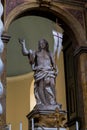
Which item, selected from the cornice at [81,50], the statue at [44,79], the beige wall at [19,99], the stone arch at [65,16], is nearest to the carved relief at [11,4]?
the stone arch at [65,16]


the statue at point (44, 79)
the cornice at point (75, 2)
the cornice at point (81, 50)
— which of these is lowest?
the statue at point (44, 79)

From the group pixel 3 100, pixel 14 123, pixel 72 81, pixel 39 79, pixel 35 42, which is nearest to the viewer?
pixel 3 100

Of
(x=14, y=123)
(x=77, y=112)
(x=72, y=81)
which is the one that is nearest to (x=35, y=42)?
(x=14, y=123)

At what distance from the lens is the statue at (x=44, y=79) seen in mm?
5137

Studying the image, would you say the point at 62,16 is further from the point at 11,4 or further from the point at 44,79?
the point at 44,79

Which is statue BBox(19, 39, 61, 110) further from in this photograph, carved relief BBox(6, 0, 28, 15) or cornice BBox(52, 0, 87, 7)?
cornice BBox(52, 0, 87, 7)

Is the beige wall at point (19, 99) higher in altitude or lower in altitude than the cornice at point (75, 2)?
lower

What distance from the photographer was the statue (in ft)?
16.9

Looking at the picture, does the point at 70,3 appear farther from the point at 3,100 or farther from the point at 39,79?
the point at 3,100

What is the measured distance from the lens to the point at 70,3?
228 inches

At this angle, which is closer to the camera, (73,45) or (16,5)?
(16,5)

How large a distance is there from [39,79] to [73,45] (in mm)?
879

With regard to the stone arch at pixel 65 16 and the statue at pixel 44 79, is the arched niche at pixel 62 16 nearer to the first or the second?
the stone arch at pixel 65 16

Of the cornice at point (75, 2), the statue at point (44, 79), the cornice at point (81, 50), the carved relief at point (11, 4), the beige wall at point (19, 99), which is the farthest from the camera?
the beige wall at point (19, 99)
